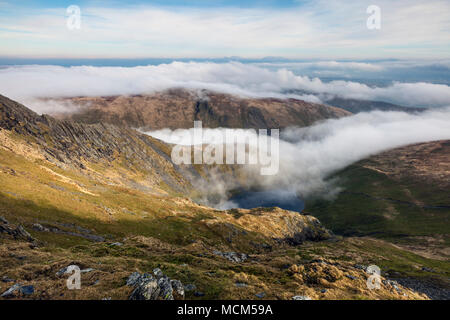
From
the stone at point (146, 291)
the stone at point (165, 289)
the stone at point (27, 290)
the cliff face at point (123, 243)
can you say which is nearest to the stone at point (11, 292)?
the cliff face at point (123, 243)

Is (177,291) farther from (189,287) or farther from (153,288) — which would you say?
(153,288)

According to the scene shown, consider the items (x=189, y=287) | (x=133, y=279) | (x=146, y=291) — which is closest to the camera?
(x=146, y=291)

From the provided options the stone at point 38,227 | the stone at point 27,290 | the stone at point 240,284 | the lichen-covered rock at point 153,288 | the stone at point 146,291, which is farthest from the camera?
the stone at point 38,227

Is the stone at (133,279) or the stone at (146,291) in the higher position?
the stone at (146,291)

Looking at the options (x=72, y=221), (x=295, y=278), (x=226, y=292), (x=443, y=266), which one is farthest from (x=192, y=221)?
(x=443, y=266)

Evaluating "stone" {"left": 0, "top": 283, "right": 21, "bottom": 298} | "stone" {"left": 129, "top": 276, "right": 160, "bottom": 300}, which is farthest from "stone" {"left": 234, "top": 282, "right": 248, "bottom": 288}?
"stone" {"left": 0, "top": 283, "right": 21, "bottom": 298}

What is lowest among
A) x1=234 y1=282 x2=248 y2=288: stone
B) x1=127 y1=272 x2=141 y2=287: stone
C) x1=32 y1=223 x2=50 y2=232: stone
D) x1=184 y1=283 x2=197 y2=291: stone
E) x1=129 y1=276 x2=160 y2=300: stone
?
x1=32 y1=223 x2=50 y2=232: stone

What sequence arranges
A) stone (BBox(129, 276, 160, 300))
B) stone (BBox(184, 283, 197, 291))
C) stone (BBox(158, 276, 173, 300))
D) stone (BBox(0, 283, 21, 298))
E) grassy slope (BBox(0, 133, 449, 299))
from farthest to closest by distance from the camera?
grassy slope (BBox(0, 133, 449, 299)) < stone (BBox(184, 283, 197, 291)) < stone (BBox(158, 276, 173, 300)) < stone (BBox(129, 276, 160, 300)) < stone (BBox(0, 283, 21, 298))

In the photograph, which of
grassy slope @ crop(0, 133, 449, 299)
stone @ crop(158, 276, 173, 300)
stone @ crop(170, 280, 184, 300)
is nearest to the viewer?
stone @ crop(158, 276, 173, 300)

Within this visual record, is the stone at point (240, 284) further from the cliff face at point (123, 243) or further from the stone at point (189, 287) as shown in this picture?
the stone at point (189, 287)

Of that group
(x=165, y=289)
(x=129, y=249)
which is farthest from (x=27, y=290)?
(x=129, y=249)

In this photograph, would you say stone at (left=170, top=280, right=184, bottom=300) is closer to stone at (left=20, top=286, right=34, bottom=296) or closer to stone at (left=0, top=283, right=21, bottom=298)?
stone at (left=20, top=286, right=34, bottom=296)
